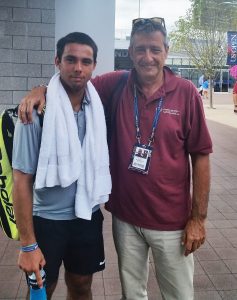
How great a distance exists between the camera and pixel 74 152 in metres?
2.27

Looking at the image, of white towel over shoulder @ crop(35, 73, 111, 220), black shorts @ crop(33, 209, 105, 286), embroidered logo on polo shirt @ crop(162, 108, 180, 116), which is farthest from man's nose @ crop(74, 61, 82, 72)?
black shorts @ crop(33, 209, 105, 286)

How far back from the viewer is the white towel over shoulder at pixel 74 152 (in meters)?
2.23

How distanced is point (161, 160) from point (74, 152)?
20.2 inches

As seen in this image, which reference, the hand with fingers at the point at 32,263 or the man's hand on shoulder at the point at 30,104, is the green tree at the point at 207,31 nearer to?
the man's hand on shoulder at the point at 30,104

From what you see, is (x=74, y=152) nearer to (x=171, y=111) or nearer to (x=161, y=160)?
(x=161, y=160)

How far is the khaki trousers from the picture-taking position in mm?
2504

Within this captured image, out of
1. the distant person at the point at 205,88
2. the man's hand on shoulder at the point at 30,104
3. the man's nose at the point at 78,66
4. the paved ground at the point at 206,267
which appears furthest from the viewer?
the distant person at the point at 205,88

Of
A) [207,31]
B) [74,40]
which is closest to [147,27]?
[74,40]

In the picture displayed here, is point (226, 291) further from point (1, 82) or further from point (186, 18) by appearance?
point (186, 18)

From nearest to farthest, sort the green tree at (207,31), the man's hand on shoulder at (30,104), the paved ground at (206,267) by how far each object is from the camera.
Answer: the man's hand on shoulder at (30,104)
the paved ground at (206,267)
the green tree at (207,31)

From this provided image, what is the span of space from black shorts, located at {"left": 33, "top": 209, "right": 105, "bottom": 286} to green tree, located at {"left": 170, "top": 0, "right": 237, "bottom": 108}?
67.2 ft

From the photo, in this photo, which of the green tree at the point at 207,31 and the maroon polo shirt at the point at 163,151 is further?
the green tree at the point at 207,31

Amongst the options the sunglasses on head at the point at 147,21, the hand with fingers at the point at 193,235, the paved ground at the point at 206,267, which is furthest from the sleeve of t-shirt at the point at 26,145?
the paved ground at the point at 206,267

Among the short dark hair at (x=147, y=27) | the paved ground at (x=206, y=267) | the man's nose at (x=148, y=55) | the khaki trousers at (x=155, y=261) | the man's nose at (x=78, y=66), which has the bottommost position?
the paved ground at (x=206, y=267)
